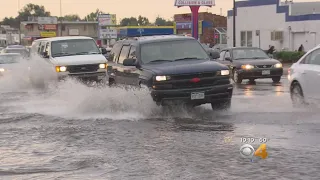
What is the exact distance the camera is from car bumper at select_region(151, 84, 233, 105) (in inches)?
461

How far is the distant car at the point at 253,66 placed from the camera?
20984 mm

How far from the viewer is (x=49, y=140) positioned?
31.3 feet

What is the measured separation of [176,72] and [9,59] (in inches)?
658

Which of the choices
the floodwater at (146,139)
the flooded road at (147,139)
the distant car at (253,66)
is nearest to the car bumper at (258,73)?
the distant car at (253,66)

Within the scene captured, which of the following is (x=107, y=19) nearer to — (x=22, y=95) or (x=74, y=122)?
(x=22, y=95)

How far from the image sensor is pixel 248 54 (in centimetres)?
2236

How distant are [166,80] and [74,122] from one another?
2.09 meters

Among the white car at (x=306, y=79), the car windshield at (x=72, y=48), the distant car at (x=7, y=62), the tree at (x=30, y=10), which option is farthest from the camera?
the tree at (x=30, y=10)

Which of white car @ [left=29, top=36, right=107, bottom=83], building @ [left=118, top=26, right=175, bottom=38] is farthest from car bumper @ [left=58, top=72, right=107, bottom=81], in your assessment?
building @ [left=118, top=26, right=175, bottom=38]

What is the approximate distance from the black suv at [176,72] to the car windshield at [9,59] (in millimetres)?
13912

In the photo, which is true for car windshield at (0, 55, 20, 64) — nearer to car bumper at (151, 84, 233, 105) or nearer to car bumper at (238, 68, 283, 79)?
car bumper at (238, 68, 283, 79)

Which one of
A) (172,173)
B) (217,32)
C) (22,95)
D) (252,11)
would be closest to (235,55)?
(22,95)

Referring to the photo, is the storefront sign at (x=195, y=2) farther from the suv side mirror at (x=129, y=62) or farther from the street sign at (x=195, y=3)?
the suv side mirror at (x=129, y=62)

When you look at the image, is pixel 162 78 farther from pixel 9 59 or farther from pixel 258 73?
pixel 9 59
